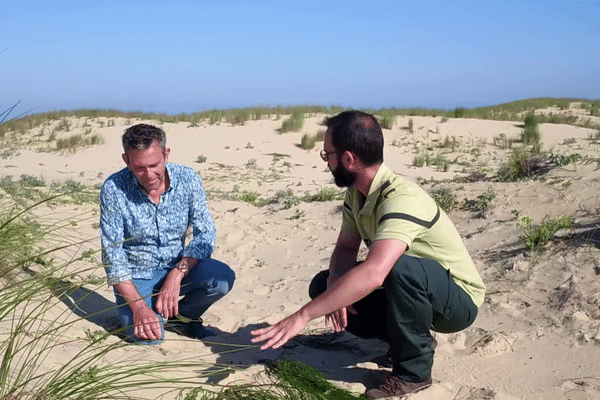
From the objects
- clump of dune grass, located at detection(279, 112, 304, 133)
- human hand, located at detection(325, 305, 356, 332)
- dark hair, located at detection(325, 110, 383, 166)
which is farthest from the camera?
clump of dune grass, located at detection(279, 112, 304, 133)

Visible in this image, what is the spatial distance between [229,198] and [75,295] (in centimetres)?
409

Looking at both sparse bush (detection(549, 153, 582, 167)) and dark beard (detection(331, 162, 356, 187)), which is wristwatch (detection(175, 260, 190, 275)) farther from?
sparse bush (detection(549, 153, 582, 167))

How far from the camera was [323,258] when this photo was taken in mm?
5672

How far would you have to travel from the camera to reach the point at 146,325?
324 cm

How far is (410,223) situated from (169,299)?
1.50 metres

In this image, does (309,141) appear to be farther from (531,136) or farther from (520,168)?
(520,168)

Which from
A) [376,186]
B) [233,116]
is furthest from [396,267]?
[233,116]

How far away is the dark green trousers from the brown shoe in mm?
30

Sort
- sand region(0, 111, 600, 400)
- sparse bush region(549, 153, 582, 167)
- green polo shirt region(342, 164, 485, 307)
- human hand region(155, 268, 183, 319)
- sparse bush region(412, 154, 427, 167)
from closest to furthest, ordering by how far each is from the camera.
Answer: green polo shirt region(342, 164, 485, 307) → sand region(0, 111, 600, 400) → human hand region(155, 268, 183, 319) → sparse bush region(549, 153, 582, 167) → sparse bush region(412, 154, 427, 167)

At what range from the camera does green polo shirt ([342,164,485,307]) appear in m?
2.68

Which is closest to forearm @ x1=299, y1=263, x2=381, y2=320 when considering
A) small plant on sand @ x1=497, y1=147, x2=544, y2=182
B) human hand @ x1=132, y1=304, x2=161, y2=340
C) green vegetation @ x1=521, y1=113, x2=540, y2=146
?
human hand @ x1=132, y1=304, x2=161, y2=340

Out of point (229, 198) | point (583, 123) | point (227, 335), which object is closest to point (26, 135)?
point (229, 198)

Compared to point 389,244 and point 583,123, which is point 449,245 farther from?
point 583,123

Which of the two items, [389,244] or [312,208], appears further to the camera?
[312,208]
